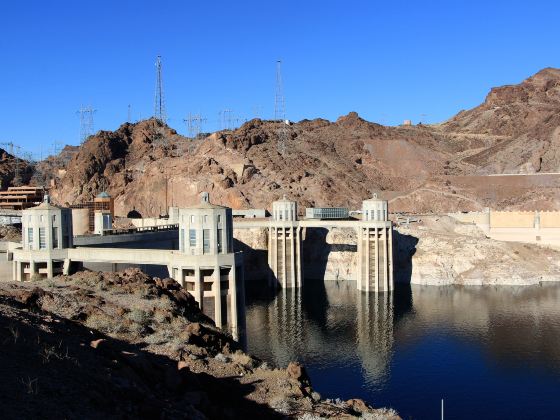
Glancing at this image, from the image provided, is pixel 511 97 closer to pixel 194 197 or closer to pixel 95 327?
pixel 194 197

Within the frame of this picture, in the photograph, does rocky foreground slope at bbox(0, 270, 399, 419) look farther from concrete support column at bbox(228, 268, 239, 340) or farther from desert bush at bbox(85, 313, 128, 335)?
concrete support column at bbox(228, 268, 239, 340)

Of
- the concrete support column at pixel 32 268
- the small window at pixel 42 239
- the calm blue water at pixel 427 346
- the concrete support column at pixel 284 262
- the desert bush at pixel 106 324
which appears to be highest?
the small window at pixel 42 239

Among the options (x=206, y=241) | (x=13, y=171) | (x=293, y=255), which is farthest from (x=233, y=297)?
(x=13, y=171)

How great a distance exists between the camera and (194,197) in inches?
4380

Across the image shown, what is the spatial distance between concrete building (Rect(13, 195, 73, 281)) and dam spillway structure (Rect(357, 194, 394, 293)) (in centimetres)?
4564

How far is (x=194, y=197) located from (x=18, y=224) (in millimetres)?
34904

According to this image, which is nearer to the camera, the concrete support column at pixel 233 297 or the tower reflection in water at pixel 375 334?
the concrete support column at pixel 233 297

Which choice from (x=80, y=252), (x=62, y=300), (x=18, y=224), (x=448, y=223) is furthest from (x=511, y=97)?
(x=62, y=300)

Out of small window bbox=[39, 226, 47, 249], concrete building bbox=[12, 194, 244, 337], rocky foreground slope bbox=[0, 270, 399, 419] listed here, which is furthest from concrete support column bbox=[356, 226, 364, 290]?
rocky foreground slope bbox=[0, 270, 399, 419]

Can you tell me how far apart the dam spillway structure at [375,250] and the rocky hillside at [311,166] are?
2890 centimetres

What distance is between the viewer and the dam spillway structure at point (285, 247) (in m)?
89.7

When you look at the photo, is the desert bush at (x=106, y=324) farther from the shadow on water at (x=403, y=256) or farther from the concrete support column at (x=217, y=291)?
the shadow on water at (x=403, y=256)

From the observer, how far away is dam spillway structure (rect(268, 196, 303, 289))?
8969cm

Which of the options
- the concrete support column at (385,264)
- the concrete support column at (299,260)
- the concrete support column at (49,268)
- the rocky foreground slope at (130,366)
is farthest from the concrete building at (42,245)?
the concrete support column at (299,260)
